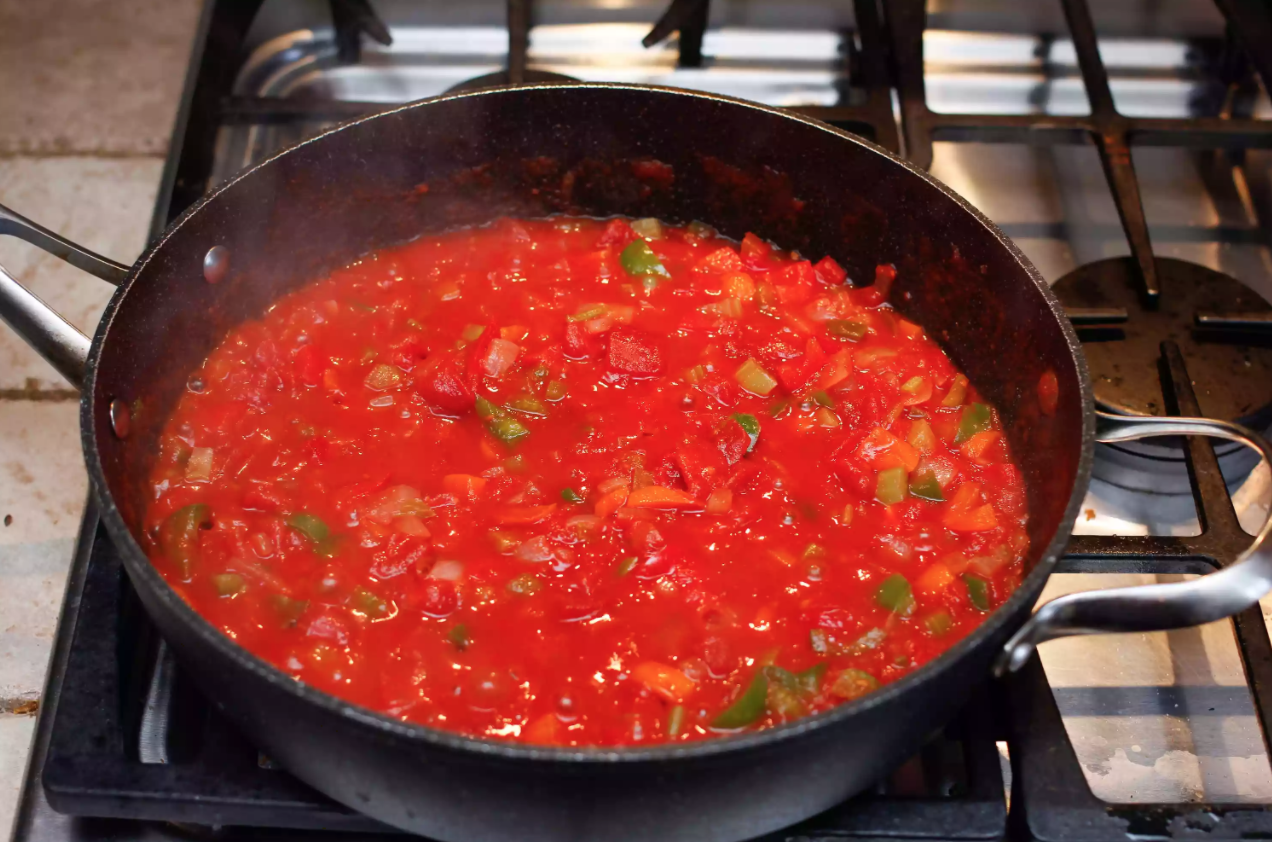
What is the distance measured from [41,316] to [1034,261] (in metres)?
2.34

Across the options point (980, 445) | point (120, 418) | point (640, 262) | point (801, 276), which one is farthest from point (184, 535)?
point (980, 445)

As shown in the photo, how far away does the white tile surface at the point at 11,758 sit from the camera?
7.02ft

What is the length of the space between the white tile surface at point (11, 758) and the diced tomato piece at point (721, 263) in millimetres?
1797

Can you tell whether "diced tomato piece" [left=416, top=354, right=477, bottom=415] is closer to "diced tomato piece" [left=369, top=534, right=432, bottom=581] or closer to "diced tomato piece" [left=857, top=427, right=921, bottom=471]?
"diced tomato piece" [left=369, top=534, right=432, bottom=581]

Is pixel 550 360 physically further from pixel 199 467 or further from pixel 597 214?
pixel 199 467

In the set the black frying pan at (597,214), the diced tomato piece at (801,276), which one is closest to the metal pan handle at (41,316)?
the black frying pan at (597,214)

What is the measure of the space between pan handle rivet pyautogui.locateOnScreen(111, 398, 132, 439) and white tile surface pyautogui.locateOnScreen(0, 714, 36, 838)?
592 millimetres

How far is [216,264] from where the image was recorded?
2.57 meters

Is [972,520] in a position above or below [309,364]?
below

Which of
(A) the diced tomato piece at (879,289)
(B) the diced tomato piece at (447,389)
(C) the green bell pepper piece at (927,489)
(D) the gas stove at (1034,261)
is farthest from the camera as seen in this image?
(A) the diced tomato piece at (879,289)

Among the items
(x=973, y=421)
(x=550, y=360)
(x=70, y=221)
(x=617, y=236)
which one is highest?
(x=70, y=221)

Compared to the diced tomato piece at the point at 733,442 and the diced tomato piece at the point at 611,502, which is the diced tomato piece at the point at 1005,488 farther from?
the diced tomato piece at the point at 611,502

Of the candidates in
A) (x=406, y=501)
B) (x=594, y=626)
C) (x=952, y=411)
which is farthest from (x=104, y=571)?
(x=952, y=411)

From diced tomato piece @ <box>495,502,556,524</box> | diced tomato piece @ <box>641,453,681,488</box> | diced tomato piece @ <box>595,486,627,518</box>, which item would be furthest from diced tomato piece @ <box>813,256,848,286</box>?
diced tomato piece @ <box>495,502,556,524</box>
